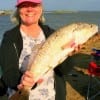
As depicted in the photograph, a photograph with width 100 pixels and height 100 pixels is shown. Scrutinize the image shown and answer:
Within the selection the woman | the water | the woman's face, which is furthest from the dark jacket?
the water

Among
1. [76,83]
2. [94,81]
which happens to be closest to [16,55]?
[94,81]

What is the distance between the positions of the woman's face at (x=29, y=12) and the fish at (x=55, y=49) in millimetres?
453

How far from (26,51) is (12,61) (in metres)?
0.24

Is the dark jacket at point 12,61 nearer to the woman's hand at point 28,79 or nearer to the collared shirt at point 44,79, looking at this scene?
the collared shirt at point 44,79

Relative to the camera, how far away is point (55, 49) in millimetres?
3697

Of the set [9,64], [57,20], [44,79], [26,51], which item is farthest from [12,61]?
[57,20]

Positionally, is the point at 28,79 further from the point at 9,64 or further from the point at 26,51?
the point at 26,51

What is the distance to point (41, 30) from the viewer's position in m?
4.29

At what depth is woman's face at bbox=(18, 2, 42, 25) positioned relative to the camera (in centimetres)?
409

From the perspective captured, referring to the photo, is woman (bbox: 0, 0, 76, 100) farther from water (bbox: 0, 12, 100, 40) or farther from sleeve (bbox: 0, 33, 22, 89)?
water (bbox: 0, 12, 100, 40)

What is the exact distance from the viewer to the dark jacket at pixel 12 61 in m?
4.00

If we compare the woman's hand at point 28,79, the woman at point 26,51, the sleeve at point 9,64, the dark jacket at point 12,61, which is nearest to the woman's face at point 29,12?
the woman at point 26,51

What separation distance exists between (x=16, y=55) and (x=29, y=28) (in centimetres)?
35

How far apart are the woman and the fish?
0.22 meters
